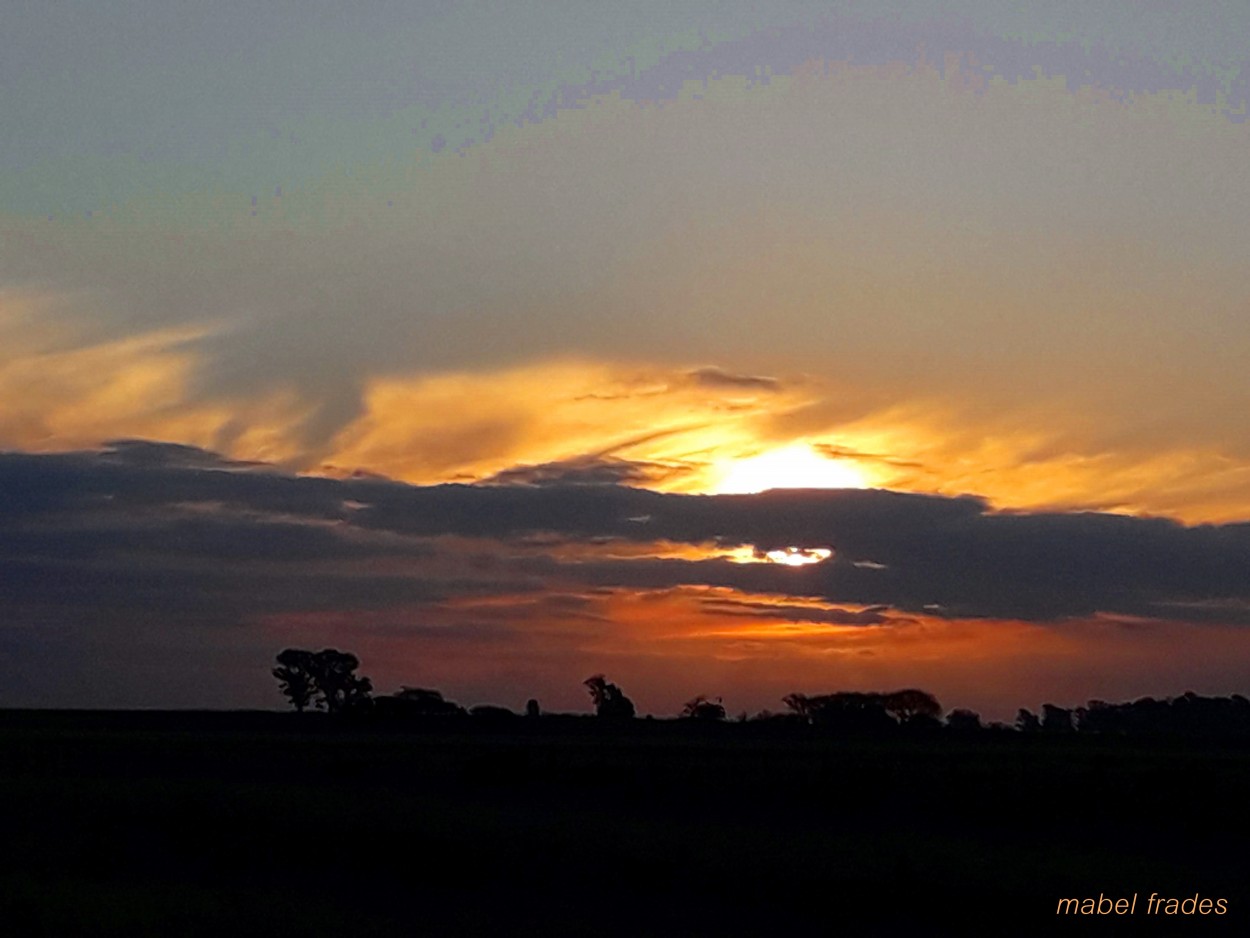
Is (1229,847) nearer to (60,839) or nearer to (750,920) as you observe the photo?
(750,920)

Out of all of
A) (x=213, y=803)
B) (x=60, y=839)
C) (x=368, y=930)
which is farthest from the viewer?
(x=213, y=803)

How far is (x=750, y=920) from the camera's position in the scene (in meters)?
28.4

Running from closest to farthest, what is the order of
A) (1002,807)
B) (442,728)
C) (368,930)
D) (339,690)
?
1. (368,930)
2. (1002,807)
3. (442,728)
4. (339,690)

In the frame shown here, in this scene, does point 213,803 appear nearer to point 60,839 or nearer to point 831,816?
point 60,839

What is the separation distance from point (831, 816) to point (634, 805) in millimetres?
6550

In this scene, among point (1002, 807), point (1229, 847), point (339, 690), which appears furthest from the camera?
point (339, 690)

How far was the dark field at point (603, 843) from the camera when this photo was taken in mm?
28453

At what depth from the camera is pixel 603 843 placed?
38.1 metres

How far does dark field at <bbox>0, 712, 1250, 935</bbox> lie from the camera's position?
2845cm

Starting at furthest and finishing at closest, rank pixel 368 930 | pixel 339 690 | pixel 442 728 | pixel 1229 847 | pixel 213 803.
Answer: pixel 339 690 < pixel 442 728 < pixel 213 803 < pixel 1229 847 < pixel 368 930

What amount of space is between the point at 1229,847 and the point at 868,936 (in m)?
18.6

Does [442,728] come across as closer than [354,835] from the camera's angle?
No

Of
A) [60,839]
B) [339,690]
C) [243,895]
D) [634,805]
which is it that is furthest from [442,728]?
[243,895]

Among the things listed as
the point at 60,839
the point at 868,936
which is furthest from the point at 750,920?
the point at 60,839
